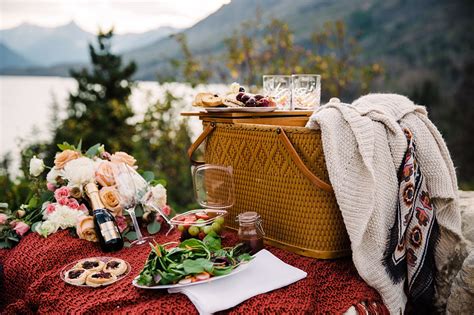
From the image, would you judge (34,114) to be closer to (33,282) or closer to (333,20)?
(333,20)

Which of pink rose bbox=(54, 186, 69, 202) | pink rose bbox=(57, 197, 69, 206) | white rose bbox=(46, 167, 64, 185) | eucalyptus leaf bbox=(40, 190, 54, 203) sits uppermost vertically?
white rose bbox=(46, 167, 64, 185)

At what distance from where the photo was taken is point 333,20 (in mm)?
5824

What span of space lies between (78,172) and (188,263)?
84 cm

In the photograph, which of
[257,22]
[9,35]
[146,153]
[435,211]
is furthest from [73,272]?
[9,35]

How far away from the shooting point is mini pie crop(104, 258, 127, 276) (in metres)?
1.66

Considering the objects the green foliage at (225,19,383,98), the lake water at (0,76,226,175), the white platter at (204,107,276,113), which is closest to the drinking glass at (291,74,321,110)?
the white platter at (204,107,276,113)

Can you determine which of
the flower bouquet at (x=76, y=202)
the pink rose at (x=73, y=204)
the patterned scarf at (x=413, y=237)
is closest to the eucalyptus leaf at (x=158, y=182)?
the flower bouquet at (x=76, y=202)

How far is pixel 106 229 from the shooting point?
1909mm

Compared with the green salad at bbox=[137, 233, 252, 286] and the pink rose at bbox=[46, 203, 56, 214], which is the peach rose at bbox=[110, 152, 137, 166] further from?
the green salad at bbox=[137, 233, 252, 286]

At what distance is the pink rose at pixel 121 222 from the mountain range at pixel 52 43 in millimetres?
3240

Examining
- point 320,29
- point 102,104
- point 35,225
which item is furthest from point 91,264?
point 102,104

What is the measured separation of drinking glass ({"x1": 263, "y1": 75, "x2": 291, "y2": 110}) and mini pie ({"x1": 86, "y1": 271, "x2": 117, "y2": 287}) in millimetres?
1080

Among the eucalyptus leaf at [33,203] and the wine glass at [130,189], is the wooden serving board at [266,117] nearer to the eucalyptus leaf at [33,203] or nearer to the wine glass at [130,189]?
the wine glass at [130,189]

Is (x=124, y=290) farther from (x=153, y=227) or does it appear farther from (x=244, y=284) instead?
(x=153, y=227)
